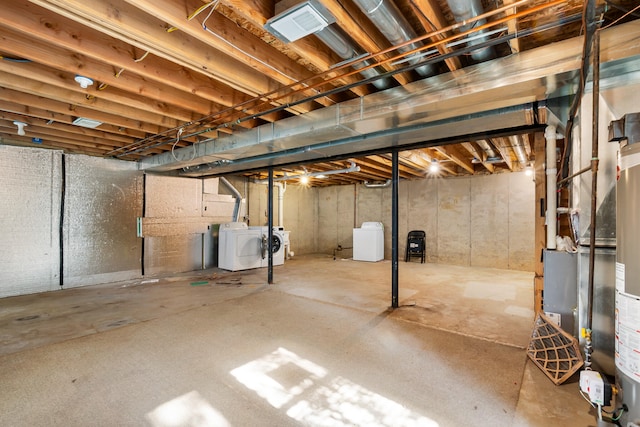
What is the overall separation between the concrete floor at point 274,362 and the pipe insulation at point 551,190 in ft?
3.27

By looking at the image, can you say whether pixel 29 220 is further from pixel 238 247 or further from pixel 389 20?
pixel 389 20

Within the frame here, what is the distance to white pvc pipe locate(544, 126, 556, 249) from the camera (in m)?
2.51

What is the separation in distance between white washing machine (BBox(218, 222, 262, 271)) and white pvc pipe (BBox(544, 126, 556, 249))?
4970 mm

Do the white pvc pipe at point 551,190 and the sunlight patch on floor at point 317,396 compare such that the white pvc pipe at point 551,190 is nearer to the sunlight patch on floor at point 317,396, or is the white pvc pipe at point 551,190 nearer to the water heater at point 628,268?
the water heater at point 628,268

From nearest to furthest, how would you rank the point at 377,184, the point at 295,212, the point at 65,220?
the point at 65,220, the point at 377,184, the point at 295,212

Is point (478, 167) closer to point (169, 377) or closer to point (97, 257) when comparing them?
point (169, 377)

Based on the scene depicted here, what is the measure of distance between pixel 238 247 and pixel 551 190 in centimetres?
509

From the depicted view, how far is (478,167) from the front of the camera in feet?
21.9

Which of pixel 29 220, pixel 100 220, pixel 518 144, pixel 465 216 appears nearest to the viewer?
pixel 518 144

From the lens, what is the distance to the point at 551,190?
8.36ft

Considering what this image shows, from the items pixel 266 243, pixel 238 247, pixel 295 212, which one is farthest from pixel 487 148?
pixel 295 212

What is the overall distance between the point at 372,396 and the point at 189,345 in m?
1.64

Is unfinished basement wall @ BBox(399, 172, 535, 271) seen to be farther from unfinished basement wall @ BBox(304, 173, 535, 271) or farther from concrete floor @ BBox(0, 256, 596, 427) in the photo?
concrete floor @ BBox(0, 256, 596, 427)

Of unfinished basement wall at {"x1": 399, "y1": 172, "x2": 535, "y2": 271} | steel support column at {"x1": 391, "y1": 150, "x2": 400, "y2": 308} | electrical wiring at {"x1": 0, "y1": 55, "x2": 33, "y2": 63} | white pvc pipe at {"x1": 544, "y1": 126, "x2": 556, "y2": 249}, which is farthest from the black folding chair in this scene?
electrical wiring at {"x1": 0, "y1": 55, "x2": 33, "y2": 63}
